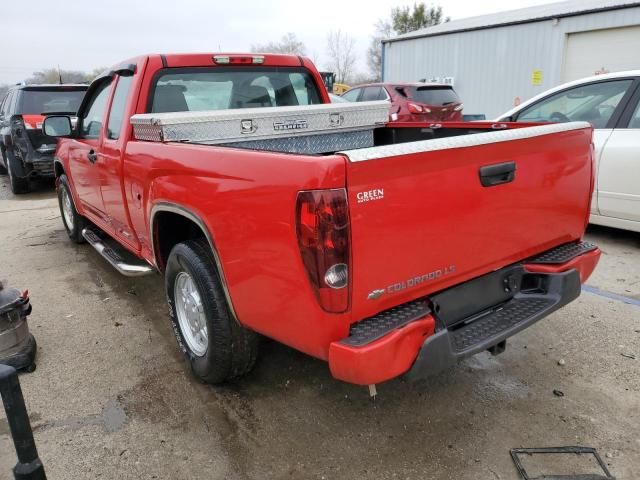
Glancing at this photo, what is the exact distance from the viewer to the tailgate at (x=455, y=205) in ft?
6.55

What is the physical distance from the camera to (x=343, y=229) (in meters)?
1.93

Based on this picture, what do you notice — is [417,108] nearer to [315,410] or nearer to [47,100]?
[47,100]

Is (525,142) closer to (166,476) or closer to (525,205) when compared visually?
(525,205)

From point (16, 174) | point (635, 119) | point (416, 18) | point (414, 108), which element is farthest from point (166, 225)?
point (416, 18)

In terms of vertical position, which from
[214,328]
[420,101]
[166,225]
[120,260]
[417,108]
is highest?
[420,101]

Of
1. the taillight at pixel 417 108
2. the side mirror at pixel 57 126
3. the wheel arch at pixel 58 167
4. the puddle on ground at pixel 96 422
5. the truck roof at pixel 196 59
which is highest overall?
the truck roof at pixel 196 59

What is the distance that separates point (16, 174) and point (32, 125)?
1.18m

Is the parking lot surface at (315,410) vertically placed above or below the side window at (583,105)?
below

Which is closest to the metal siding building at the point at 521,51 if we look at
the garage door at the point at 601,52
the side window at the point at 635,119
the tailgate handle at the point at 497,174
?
the garage door at the point at 601,52

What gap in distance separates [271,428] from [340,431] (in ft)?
1.20

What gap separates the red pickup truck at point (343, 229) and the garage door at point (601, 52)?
43.6 feet

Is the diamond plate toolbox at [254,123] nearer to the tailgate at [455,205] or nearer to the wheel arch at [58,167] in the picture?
the tailgate at [455,205]

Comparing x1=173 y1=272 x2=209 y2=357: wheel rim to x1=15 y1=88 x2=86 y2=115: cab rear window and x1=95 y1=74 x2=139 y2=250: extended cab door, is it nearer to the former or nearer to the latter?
x1=95 y1=74 x2=139 y2=250: extended cab door

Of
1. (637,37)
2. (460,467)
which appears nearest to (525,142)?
(460,467)
